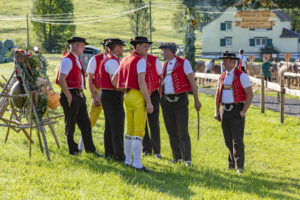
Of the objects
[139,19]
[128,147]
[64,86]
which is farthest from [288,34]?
[128,147]

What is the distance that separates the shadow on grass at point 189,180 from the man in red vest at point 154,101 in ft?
2.62

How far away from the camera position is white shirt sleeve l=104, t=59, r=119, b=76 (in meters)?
6.75

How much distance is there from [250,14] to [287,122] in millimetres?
14127

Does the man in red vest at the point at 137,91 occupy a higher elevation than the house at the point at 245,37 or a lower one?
lower

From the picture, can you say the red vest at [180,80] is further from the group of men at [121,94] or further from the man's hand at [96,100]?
the man's hand at [96,100]

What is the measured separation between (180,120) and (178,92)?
47 centimetres

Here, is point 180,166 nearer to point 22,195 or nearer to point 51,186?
point 51,186

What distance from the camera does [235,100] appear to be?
22.5ft

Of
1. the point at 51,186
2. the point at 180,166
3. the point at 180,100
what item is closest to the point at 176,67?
the point at 180,100

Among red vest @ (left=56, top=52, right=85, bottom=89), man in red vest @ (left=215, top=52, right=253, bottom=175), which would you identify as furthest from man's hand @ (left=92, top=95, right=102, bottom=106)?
man in red vest @ (left=215, top=52, right=253, bottom=175)

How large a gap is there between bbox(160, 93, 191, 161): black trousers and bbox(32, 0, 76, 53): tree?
228 ft

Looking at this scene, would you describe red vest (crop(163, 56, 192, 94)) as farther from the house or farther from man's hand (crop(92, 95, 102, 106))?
the house

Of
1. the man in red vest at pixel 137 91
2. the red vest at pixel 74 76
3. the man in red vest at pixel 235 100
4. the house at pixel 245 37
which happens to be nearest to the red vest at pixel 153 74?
the man in red vest at pixel 137 91

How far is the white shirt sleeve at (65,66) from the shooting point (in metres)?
6.81
